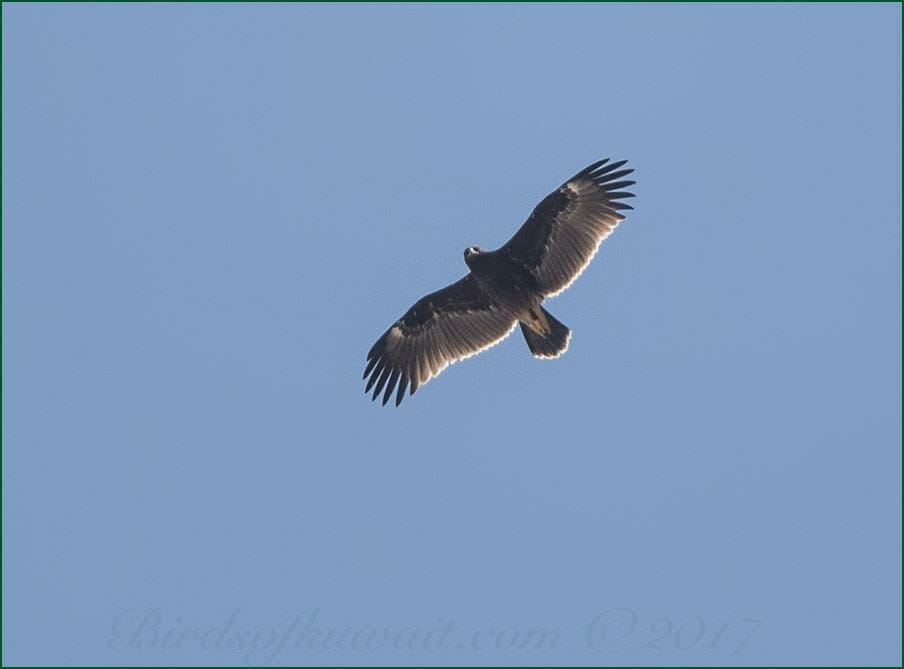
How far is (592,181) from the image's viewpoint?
18.3m

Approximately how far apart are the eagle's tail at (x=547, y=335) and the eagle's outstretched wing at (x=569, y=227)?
32 cm

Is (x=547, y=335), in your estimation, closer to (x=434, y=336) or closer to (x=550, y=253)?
(x=550, y=253)

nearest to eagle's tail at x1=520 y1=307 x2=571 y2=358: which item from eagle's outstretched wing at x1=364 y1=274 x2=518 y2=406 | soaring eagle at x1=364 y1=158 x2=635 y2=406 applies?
soaring eagle at x1=364 y1=158 x2=635 y2=406

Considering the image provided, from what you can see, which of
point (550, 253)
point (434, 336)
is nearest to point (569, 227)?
point (550, 253)

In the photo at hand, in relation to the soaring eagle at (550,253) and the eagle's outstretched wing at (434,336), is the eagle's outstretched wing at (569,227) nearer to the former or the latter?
the soaring eagle at (550,253)

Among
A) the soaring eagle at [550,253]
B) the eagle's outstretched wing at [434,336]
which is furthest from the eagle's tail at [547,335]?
the eagle's outstretched wing at [434,336]

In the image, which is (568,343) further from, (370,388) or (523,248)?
(370,388)

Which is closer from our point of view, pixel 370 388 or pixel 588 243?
pixel 588 243

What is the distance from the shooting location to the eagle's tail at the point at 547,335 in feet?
60.8

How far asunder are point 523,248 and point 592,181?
3.70 ft

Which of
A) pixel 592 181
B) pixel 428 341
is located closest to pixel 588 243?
pixel 592 181

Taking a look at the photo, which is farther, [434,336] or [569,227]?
[434,336]

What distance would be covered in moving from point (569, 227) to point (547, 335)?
1.33 meters

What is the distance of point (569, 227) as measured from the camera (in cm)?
1836
